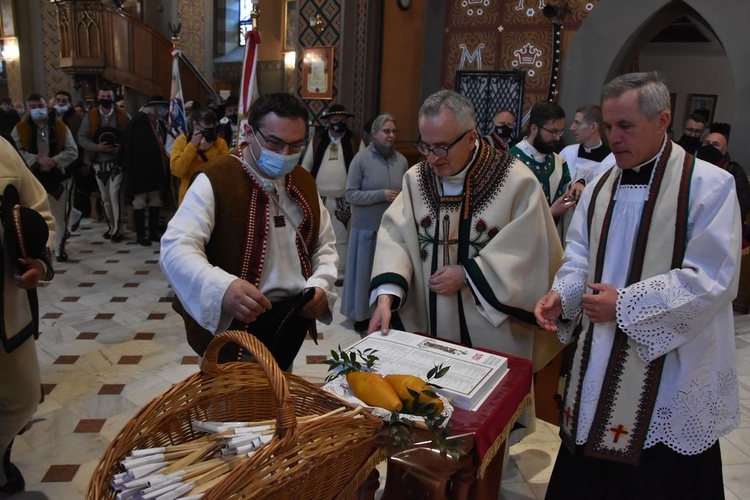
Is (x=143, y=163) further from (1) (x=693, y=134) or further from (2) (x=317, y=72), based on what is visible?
(1) (x=693, y=134)

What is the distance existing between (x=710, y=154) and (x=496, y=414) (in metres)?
4.66

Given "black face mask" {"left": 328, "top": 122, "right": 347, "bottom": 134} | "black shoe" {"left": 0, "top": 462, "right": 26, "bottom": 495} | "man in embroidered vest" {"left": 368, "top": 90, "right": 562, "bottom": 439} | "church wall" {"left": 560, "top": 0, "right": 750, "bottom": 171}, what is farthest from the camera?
"church wall" {"left": 560, "top": 0, "right": 750, "bottom": 171}

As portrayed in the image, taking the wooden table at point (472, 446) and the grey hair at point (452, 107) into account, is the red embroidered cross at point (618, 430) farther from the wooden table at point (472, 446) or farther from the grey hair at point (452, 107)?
the grey hair at point (452, 107)

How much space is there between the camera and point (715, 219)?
6.12ft

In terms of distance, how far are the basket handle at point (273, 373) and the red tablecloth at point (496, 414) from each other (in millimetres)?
533

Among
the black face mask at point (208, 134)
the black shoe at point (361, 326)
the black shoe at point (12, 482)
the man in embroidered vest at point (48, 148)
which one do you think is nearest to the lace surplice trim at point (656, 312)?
the black shoe at point (12, 482)

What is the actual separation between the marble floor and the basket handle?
180 cm

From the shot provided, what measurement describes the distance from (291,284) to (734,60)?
19.9ft

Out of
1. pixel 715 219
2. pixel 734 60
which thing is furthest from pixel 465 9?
pixel 715 219

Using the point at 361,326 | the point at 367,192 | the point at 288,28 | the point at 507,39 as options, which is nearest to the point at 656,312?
the point at 367,192

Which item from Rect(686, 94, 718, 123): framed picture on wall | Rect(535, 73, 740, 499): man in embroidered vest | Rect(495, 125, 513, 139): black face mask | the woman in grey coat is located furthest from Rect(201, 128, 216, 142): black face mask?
Rect(686, 94, 718, 123): framed picture on wall

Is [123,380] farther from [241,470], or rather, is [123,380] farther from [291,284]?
[241,470]

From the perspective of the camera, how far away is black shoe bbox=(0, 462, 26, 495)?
9.04 ft

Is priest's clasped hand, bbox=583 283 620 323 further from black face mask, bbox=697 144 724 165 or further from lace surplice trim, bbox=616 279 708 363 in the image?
black face mask, bbox=697 144 724 165
